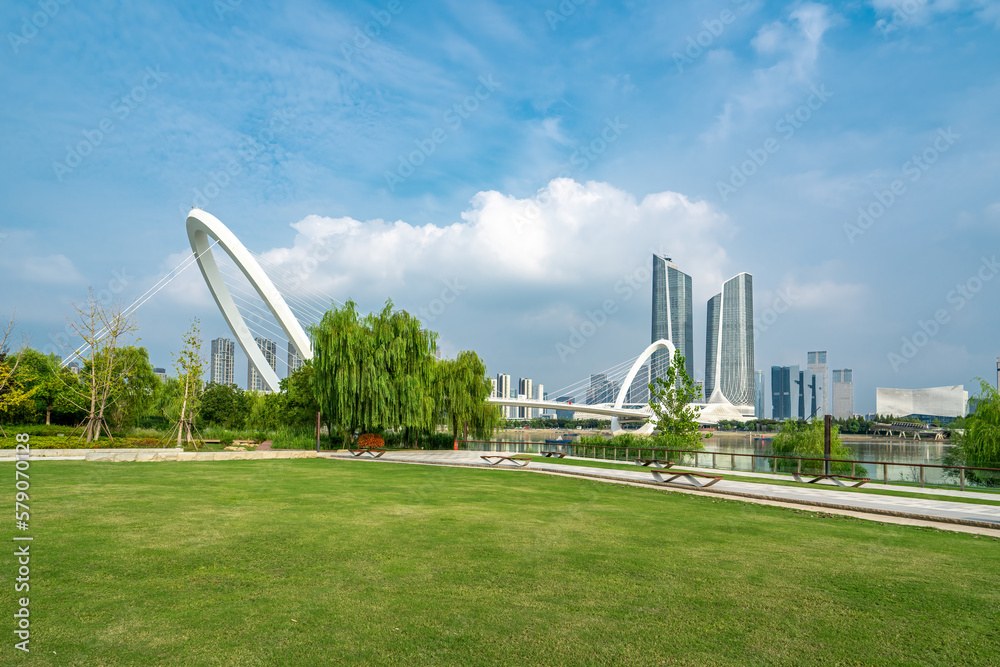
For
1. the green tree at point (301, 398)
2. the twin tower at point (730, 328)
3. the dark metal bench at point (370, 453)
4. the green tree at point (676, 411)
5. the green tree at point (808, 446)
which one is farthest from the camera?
the twin tower at point (730, 328)

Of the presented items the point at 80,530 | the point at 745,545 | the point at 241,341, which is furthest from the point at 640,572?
the point at 241,341

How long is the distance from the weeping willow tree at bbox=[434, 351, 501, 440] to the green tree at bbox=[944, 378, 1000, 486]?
20.5 meters

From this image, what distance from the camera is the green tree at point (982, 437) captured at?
20453 millimetres

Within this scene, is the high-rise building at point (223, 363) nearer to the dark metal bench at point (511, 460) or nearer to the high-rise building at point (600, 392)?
the high-rise building at point (600, 392)

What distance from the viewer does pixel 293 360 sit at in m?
39.4

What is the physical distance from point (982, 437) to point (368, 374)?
24.2 meters

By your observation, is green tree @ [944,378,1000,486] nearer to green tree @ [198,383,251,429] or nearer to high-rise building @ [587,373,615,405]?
green tree @ [198,383,251,429]

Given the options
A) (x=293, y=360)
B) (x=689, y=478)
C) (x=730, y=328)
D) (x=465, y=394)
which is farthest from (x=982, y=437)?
(x=730, y=328)

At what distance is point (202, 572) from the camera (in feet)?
16.9

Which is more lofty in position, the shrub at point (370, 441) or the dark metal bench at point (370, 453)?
the shrub at point (370, 441)

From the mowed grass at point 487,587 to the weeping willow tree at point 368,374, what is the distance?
1818cm

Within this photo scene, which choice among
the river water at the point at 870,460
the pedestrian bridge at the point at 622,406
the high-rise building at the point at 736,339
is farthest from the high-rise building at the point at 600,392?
the high-rise building at the point at 736,339

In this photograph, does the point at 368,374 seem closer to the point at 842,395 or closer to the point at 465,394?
the point at 465,394

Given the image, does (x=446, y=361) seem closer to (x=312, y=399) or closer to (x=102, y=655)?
(x=312, y=399)
